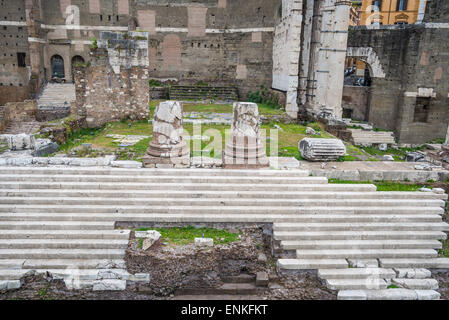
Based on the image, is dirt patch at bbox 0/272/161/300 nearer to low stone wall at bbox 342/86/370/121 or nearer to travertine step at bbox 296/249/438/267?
travertine step at bbox 296/249/438/267

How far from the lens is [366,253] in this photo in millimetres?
6289

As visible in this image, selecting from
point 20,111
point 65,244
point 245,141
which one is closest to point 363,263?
point 245,141

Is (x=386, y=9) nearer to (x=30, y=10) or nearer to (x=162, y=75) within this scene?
(x=162, y=75)

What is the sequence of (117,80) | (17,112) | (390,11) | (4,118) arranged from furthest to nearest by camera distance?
(390,11) < (17,112) < (4,118) < (117,80)

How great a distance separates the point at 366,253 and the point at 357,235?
0.39 m

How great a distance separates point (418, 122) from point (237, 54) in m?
10.8

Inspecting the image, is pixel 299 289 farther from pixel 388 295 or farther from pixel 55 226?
pixel 55 226

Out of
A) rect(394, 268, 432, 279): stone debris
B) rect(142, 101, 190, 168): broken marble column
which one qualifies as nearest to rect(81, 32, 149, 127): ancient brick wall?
rect(142, 101, 190, 168): broken marble column

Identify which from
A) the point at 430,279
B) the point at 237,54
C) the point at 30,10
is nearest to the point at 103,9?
the point at 30,10

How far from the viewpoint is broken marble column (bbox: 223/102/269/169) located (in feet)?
26.4

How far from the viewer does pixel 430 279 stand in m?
6.01

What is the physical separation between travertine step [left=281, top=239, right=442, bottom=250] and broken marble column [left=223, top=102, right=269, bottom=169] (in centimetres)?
228

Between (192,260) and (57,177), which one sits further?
(57,177)

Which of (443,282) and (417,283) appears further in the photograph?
(443,282)
